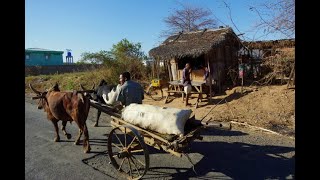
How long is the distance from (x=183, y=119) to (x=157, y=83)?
481 inches

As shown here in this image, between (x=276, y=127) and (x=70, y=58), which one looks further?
(x=70, y=58)

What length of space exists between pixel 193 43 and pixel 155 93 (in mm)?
3987

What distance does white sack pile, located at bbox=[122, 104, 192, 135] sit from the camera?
193 inches

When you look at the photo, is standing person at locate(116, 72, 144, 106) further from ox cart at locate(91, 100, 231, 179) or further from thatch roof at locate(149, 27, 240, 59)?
thatch roof at locate(149, 27, 240, 59)

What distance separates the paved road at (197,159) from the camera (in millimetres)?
5414

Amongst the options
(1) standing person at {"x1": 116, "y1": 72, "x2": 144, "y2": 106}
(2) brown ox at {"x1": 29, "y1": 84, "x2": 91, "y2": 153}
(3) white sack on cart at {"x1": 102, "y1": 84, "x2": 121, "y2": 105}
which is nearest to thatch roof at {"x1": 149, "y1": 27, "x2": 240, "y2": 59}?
(3) white sack on cart at {"x1": 102, "y1": 84, "x2": 121, "y2": 105}

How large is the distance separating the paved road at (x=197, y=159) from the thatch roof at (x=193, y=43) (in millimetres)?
7718

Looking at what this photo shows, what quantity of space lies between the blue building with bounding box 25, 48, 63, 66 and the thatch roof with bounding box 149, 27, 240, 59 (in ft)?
99.4

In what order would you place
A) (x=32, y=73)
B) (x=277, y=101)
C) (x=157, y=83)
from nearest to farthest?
(x=277, y=101) < (x=157, y=83) < (x=32, y=73)
